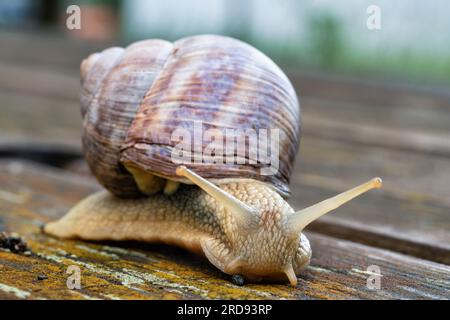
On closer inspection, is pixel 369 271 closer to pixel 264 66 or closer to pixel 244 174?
pixel 244 174

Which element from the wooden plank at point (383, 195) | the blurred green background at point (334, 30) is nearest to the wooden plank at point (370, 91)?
the wooden plank at point (383, 195)

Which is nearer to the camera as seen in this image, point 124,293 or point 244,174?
point 124,293

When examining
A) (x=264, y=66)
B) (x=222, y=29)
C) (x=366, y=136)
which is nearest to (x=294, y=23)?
(x=222, y=29)

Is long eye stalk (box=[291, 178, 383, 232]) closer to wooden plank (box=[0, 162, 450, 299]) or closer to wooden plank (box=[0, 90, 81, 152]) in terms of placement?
wooden plank (box=[0, 162, 450, 299])

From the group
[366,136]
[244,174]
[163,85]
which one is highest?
[163,85]

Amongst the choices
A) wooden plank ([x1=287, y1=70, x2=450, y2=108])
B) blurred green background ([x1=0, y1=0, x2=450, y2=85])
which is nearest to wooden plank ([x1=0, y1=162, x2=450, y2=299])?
wooden plank ([x1=287, y1=70, x2=450, y2=108])

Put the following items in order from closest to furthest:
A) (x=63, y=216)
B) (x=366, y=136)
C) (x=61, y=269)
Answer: (x=61, y=269), (x=63, y=216), (x=366, y=136)

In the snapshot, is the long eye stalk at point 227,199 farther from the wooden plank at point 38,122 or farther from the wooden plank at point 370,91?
the wooden plank at point 370,91
